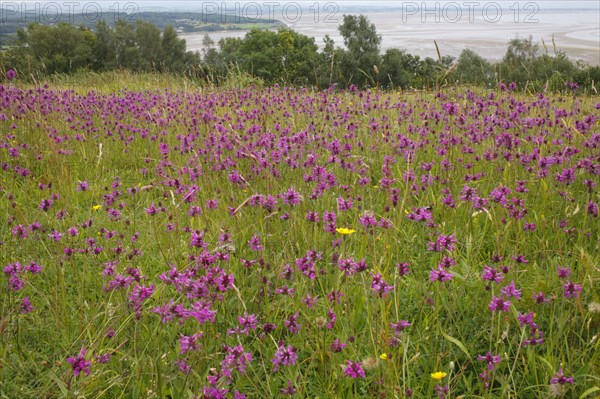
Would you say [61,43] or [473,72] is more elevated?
[61,43]

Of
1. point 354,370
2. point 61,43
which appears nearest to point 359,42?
point 61,43

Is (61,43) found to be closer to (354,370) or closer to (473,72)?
(473,72)

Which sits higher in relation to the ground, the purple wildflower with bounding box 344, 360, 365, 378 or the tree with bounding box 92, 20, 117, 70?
the tree with bounding box 92, 20, 117, 70

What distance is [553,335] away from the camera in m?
2.08

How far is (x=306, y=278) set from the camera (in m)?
2.47

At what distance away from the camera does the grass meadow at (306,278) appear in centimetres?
183

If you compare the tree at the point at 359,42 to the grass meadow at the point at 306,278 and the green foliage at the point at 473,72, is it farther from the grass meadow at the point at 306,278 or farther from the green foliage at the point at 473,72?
the grass meadow at the point at 306,278

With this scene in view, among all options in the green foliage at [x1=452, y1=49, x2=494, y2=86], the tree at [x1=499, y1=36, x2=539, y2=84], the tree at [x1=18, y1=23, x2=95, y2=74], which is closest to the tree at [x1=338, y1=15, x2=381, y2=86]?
the green foliage at [x1=452, y1=49, x2=494, y2=86]

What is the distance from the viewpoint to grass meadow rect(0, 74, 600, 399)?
183cm

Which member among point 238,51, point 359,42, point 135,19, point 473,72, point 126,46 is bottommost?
point 473,72

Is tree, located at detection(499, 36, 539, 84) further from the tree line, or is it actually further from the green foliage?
the tree line

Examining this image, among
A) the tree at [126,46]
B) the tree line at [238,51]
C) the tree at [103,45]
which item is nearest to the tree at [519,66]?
the tree line at [238,51]

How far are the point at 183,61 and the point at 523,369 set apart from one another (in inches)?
2784

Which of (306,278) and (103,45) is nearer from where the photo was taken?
(306,278)
